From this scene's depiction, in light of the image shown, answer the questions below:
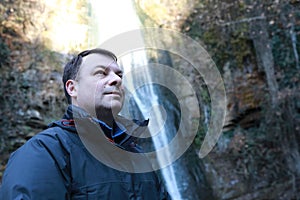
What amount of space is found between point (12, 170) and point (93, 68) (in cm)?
57

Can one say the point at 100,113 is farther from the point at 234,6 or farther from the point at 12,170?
the point at 234,6

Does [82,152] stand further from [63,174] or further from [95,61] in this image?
[95,61]

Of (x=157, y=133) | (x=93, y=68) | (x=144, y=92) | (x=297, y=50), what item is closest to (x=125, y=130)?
(x=93, y=68)

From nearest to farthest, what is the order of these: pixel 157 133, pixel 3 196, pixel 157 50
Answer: pixel 3 196
pixel 157 133
pixel 157 50

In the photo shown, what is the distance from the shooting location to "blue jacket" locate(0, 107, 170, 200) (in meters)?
1.17

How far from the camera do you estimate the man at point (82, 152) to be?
1190mm

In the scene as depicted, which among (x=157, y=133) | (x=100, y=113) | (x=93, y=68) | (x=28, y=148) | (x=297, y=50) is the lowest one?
(x=157, y=133)

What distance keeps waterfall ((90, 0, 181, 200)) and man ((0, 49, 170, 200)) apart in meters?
3.25

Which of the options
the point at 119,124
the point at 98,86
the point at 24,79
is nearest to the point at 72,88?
the point at 98,86

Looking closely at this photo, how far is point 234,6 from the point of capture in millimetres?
8430

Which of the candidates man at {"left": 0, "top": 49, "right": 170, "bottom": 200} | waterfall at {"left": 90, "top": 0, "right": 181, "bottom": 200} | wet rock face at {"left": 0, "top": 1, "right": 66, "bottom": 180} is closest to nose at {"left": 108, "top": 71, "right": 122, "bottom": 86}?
man at {"left": 0, "top": 49, "right": 170, "bottom": 200}

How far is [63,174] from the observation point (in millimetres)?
1258

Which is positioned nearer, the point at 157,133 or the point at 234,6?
the point at 157,133

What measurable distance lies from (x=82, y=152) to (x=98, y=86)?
12.1 inches
